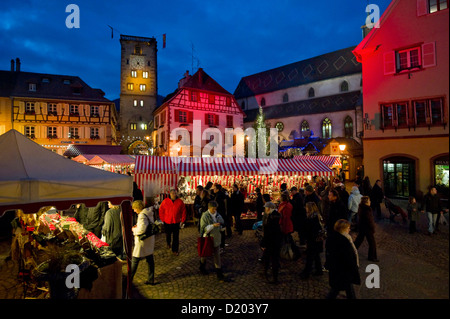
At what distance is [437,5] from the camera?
6.47ft

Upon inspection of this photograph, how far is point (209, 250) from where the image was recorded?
17.6ft

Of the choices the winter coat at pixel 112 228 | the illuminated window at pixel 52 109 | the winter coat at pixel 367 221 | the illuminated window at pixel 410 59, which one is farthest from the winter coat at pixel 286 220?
the illuminated window at pixel 52 109

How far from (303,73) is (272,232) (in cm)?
3977

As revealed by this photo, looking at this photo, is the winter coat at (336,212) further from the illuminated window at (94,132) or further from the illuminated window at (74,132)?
the illuminated window at (74,132)

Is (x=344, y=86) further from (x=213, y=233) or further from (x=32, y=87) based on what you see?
(x=32, y=87)

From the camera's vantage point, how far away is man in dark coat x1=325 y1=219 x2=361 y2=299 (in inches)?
131

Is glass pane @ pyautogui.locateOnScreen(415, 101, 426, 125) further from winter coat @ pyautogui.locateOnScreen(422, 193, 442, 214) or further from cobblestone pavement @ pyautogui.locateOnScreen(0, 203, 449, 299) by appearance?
cobblestone pavement @ pyautogui.locateOnScreen(0, 203, 449, 299)

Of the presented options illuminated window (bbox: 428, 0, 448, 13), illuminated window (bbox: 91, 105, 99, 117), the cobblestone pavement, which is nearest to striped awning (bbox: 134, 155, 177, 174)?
the cobblestone pavement

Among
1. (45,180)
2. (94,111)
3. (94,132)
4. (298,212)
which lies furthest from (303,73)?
(45,180)

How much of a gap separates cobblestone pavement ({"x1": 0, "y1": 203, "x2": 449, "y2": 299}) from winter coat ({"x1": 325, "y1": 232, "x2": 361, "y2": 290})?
0.28 metres

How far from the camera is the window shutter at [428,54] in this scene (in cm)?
198

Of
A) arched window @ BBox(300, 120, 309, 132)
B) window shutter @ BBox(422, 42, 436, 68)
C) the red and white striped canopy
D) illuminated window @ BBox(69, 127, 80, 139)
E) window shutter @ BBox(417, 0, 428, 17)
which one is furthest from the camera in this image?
arched window @ BBox(300, 120, 309, 132)
